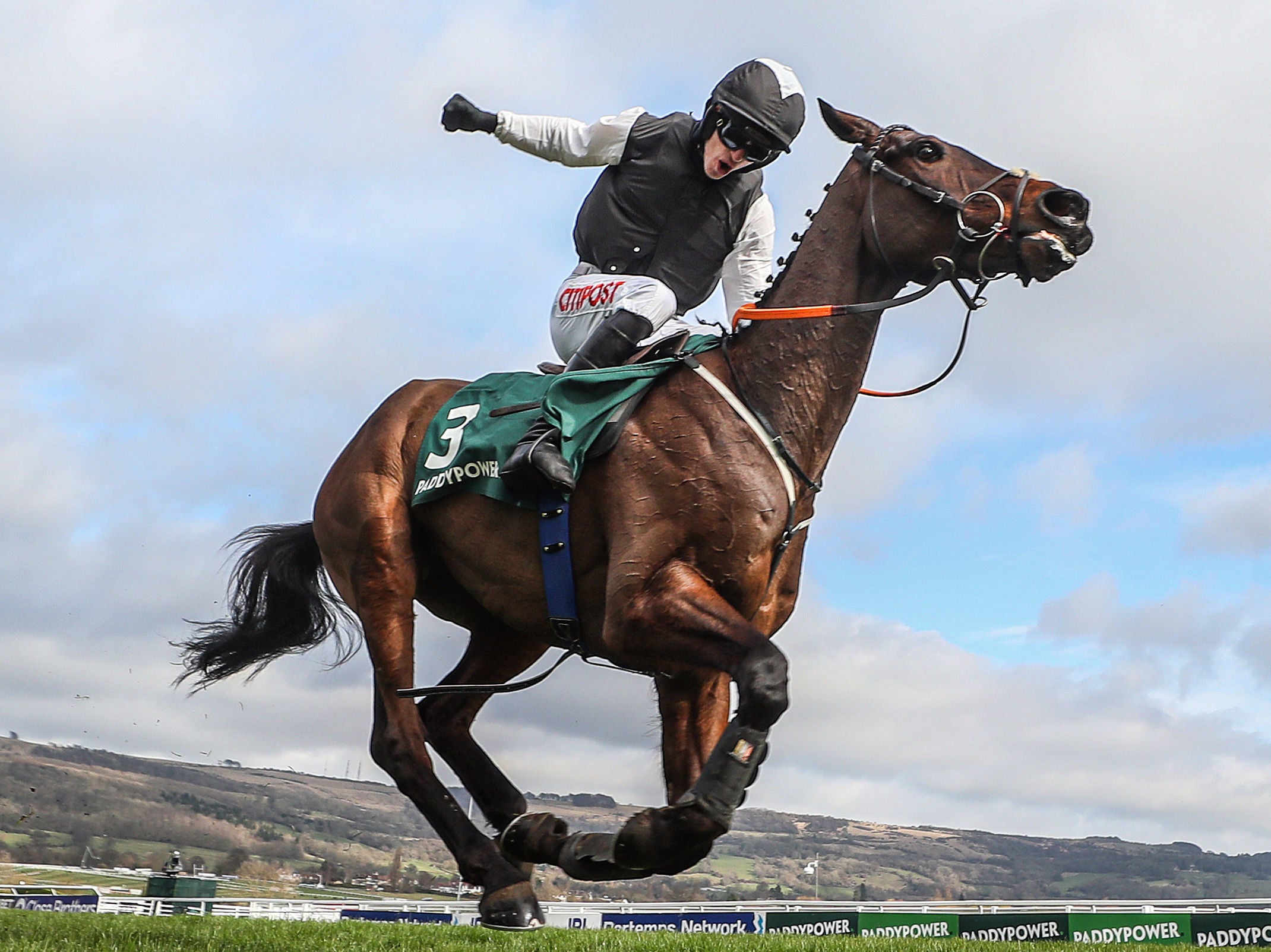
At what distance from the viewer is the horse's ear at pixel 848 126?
16.0ft

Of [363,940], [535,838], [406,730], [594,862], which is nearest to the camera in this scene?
[594,862]

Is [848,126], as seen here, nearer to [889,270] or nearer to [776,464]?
[889,270]

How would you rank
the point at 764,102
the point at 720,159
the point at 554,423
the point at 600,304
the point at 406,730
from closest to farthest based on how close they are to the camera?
the point at 554,423 → the point at 764,102 → the point at 406,730 → the point at 720,159 → the point at 600,304

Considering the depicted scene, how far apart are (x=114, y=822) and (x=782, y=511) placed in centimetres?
12338

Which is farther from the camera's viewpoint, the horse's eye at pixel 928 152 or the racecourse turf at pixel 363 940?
the racecourse turf at pixel 363 940

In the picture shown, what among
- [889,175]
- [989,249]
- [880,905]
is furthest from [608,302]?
[880,905]

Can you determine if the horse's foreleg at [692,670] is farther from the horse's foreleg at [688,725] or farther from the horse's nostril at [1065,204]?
the horse's nostril at [1065,204]

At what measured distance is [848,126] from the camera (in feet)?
16.1

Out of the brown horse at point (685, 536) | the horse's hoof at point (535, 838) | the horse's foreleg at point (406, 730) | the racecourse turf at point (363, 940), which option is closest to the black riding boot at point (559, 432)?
the brown horse at point (685, 536)

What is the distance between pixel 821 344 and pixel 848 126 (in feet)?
3.27

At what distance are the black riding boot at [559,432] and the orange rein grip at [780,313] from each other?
465 millimetres

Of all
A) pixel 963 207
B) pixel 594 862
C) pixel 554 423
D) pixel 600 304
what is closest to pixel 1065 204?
pixel 963 207

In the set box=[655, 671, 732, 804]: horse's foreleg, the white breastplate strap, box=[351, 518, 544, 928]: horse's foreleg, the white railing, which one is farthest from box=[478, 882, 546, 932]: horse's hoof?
the white railing

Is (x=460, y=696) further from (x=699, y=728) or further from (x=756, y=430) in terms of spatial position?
(x=756, y=430)
